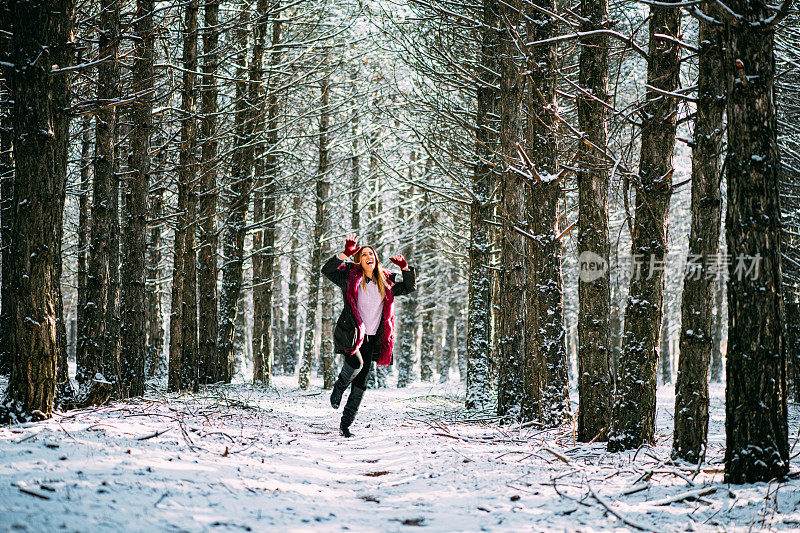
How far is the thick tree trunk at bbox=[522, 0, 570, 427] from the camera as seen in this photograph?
666 cm

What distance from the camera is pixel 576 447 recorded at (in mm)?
5340

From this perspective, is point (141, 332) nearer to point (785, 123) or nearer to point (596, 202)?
point (596, 202)

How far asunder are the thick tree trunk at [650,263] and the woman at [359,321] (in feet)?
8.94

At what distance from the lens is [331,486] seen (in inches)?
161

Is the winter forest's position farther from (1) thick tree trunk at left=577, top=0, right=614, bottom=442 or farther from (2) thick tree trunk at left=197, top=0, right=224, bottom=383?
(2) thick tree trunk at left=197, top=0, right=224, bottom=383

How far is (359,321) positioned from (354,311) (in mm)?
132

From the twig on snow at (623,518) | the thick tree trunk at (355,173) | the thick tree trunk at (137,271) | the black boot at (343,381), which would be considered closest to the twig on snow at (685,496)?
the twig on snow at (623,518)

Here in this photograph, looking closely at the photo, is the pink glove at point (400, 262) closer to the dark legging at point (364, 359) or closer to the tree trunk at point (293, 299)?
the dark legging at point (364, 359)

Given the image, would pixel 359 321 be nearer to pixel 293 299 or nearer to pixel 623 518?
pixel 623 518

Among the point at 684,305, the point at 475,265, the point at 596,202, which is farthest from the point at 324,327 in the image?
the point at 684,305

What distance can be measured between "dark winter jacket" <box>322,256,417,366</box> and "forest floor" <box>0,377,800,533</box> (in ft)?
4.22

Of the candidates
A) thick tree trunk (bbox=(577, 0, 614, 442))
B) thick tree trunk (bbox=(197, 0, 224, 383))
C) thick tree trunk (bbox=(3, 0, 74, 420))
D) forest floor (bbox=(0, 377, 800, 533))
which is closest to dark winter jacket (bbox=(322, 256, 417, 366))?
forest floor (bbox=(0, 377, 800, 533))

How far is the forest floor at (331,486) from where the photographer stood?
9.29 feet

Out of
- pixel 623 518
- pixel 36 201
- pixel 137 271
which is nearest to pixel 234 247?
pixel 137 271
